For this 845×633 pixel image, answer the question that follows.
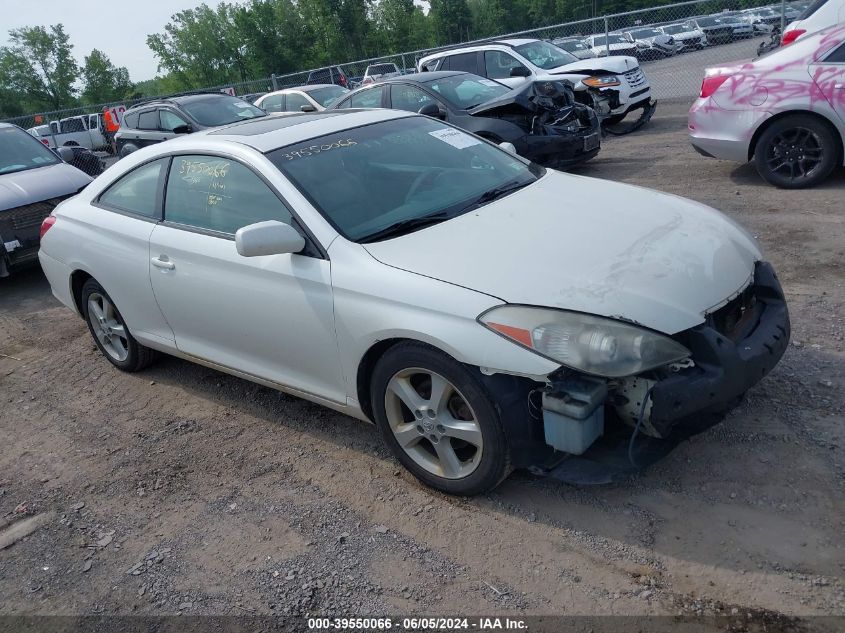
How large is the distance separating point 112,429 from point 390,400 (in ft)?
7.06

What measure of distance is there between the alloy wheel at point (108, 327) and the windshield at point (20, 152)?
4.27 metres

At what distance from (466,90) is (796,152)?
432cm

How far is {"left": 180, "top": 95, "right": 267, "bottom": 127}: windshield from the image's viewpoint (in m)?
12.2

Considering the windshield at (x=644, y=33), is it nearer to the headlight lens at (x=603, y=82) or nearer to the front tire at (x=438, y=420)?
the headlight lens at (x=603, y=82)

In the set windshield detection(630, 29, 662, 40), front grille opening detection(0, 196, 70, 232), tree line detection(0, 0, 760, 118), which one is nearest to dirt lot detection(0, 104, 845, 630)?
front grille opening detection(0, 196, 70, 232)

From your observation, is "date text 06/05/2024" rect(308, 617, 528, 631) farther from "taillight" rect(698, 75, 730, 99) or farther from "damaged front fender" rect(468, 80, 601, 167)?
"damaged front fender" rect(468, 80, 601, 167)

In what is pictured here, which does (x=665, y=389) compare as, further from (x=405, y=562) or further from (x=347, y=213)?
(x=347, y=213)

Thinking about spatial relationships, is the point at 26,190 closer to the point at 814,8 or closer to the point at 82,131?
the point at 814,8

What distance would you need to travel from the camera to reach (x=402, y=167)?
3.98 metres

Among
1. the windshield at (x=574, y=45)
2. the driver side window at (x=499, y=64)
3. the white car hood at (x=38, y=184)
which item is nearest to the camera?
the white car hood at (x=38, y=184)

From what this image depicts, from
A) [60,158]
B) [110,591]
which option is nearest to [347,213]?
[110,591]

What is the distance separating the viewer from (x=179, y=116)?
1223cm

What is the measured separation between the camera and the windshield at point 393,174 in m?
3.62

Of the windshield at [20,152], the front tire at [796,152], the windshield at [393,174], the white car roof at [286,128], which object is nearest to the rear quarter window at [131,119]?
the windshield at [20,152]
